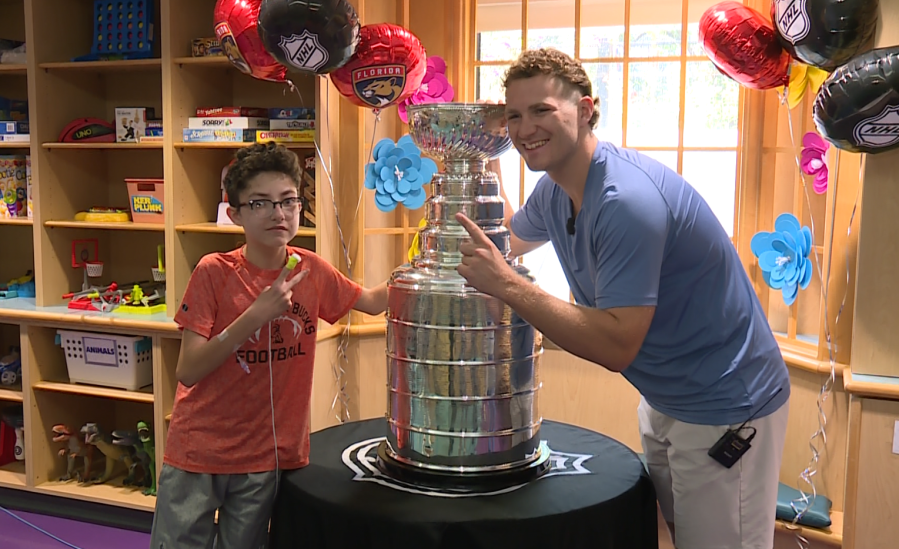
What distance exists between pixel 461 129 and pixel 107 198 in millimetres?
2604

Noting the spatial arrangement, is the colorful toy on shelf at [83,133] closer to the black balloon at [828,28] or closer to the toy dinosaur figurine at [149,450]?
the toy dinosaur figurine at [149,450]

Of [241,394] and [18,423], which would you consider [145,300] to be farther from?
[241,394]

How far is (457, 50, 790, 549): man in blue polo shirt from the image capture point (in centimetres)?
152

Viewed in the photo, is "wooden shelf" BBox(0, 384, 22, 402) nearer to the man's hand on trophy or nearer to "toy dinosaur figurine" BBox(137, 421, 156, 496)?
"toy dinosaur figurine" BBox(137, 421, 156, 496)

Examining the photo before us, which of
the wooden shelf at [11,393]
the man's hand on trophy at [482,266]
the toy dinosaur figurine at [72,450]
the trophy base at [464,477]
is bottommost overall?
the toy dinosaur figurine at [72,450]

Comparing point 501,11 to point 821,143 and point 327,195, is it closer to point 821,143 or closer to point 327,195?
point 327,195

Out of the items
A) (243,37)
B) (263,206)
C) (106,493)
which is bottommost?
(106,493)

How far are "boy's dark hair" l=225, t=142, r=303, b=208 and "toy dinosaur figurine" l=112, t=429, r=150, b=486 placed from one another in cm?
184

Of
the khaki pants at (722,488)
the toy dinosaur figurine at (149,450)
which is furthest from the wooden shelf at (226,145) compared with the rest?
the khaki pants at (722,488)

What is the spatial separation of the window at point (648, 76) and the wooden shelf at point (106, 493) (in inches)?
67.8

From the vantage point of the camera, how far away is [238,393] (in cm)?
183

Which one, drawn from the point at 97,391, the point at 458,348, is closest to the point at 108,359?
the point at 97,391

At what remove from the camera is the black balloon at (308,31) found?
234cm

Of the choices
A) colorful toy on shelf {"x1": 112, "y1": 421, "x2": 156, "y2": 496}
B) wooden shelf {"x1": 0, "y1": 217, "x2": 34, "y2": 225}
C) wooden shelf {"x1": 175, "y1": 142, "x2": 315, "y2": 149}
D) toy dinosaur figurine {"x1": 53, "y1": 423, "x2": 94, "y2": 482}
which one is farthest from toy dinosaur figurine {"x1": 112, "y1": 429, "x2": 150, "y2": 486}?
wooden shelf {"x1": 175, "y1": 142, "x2": 315, "y2": 149}
